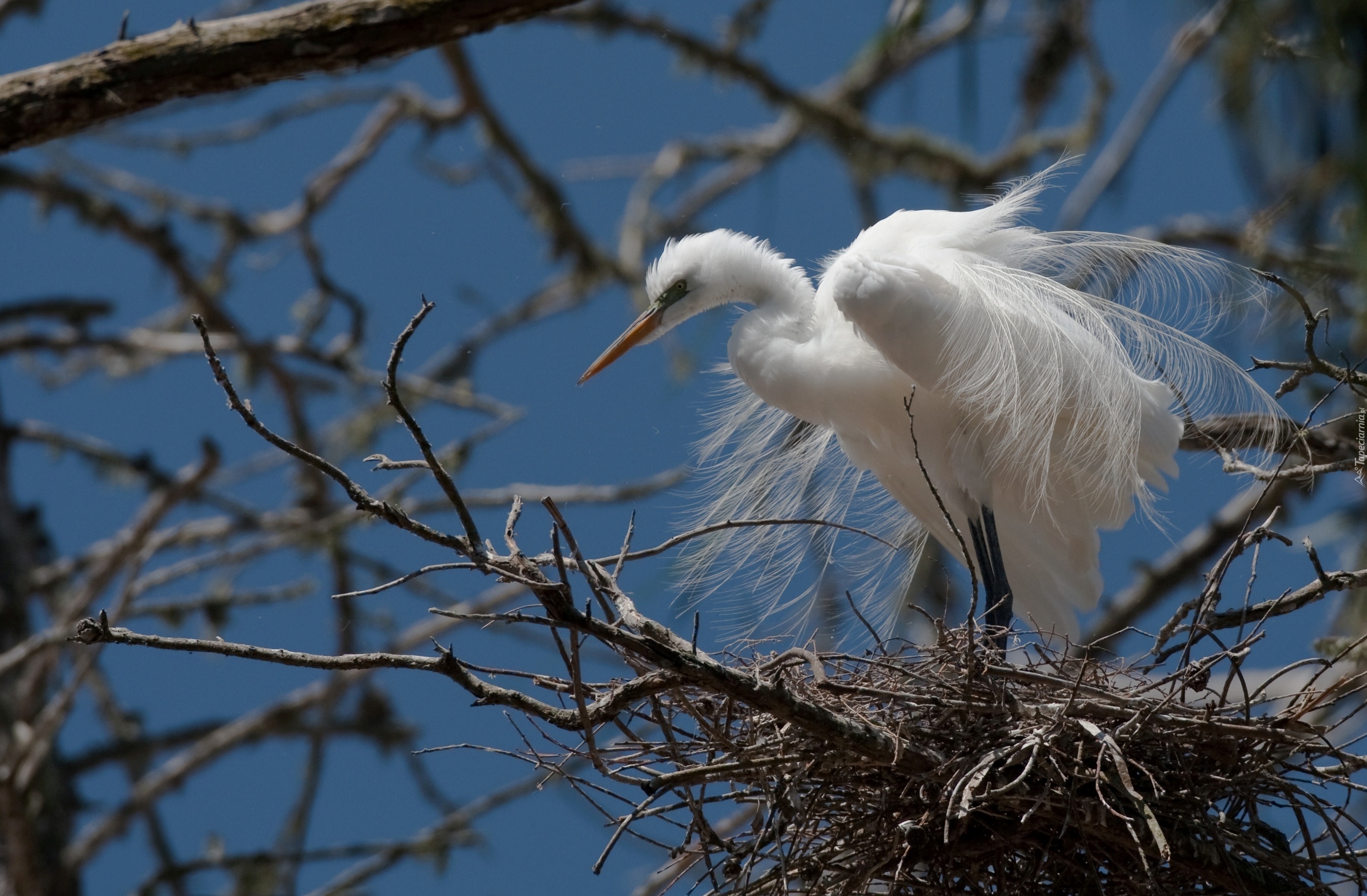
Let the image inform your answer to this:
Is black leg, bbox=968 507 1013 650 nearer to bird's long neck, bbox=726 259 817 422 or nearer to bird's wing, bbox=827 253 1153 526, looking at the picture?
bird's wing, bbox=827 253 1153 526

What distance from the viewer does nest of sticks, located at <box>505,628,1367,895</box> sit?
2.40 m

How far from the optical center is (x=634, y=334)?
382 cm

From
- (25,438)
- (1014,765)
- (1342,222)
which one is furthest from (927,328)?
(25,438)

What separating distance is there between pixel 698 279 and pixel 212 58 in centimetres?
134

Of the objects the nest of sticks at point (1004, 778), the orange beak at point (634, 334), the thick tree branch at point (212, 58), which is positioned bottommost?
the nest of sticks at point (1004, 778)

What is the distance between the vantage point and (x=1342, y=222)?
68.2 inches

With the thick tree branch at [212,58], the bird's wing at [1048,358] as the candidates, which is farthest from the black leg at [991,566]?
the thick tree branch at [212,58]

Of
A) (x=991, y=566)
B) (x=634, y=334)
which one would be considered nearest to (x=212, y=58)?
(x=634, y=334)

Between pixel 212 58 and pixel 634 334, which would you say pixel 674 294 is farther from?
pixel 212 58

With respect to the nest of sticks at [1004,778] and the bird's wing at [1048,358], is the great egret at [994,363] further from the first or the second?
the nest of sticks at [1004,778]

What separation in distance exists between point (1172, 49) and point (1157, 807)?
1.25 m

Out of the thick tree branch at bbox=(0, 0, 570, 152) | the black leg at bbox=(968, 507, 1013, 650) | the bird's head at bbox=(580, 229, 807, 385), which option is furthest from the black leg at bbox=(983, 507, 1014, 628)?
the thick tree branch at bbox=(0, 0, 570, 152)

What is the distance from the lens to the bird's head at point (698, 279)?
3.72m

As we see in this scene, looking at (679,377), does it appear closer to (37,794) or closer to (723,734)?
(37,794)
